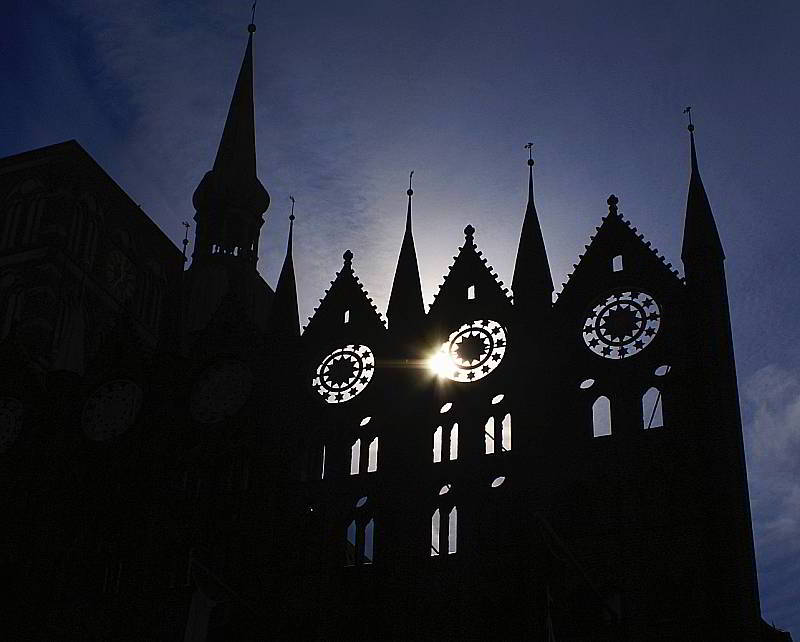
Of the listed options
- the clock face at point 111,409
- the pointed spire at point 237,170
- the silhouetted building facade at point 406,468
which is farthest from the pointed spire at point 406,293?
the pointed spire at point 237,170

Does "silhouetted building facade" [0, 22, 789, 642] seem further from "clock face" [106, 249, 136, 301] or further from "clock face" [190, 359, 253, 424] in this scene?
"clock face" [106, 249, 136, 301]

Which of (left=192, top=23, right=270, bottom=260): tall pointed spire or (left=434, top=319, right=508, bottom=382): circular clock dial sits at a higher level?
(left=192, top=23, right=270, bottom=260): tall pointed spire

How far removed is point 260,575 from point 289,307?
468 inches

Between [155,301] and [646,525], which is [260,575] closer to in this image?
[646,525]

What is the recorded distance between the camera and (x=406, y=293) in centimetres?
4812

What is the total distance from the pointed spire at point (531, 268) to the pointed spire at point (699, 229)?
4760 mm

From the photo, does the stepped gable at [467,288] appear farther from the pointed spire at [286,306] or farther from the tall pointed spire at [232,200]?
the tall pointed spire at [232,200]

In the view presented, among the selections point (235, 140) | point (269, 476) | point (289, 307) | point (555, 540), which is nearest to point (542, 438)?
point (555, 540)

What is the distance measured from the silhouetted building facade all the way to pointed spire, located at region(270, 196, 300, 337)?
0.30ft

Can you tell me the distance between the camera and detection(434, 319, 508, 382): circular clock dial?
146 feet

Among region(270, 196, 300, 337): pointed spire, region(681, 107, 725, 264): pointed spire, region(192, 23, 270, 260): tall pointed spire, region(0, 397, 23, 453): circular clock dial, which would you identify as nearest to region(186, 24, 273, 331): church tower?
region(192, 23, 270, 260): tall pointed spire

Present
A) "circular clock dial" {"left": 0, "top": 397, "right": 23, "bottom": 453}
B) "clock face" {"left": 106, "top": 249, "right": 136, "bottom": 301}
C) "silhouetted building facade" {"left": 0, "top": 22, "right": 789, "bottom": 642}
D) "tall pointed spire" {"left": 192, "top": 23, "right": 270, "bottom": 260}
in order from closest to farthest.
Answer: "silhouetted building facade" {"left": 0, "top": 22, "right": 789, "bottom": 642} → "circular clock dial" {"left": 0, "top": 397, "right": 23, "bottom": 453} → "tall pointed spire" {"left": 192, "top": 23, "right": 270, "bottom": 260} → "clock face" {"left": 106, "top": 249, "right": 136, "bottom": 301}

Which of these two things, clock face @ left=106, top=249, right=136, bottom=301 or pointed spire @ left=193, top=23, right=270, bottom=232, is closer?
pointed spire @ left=193, top=23, right=270, bottom=232

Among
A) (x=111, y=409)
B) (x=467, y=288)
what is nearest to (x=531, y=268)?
(x=467, y=288)
